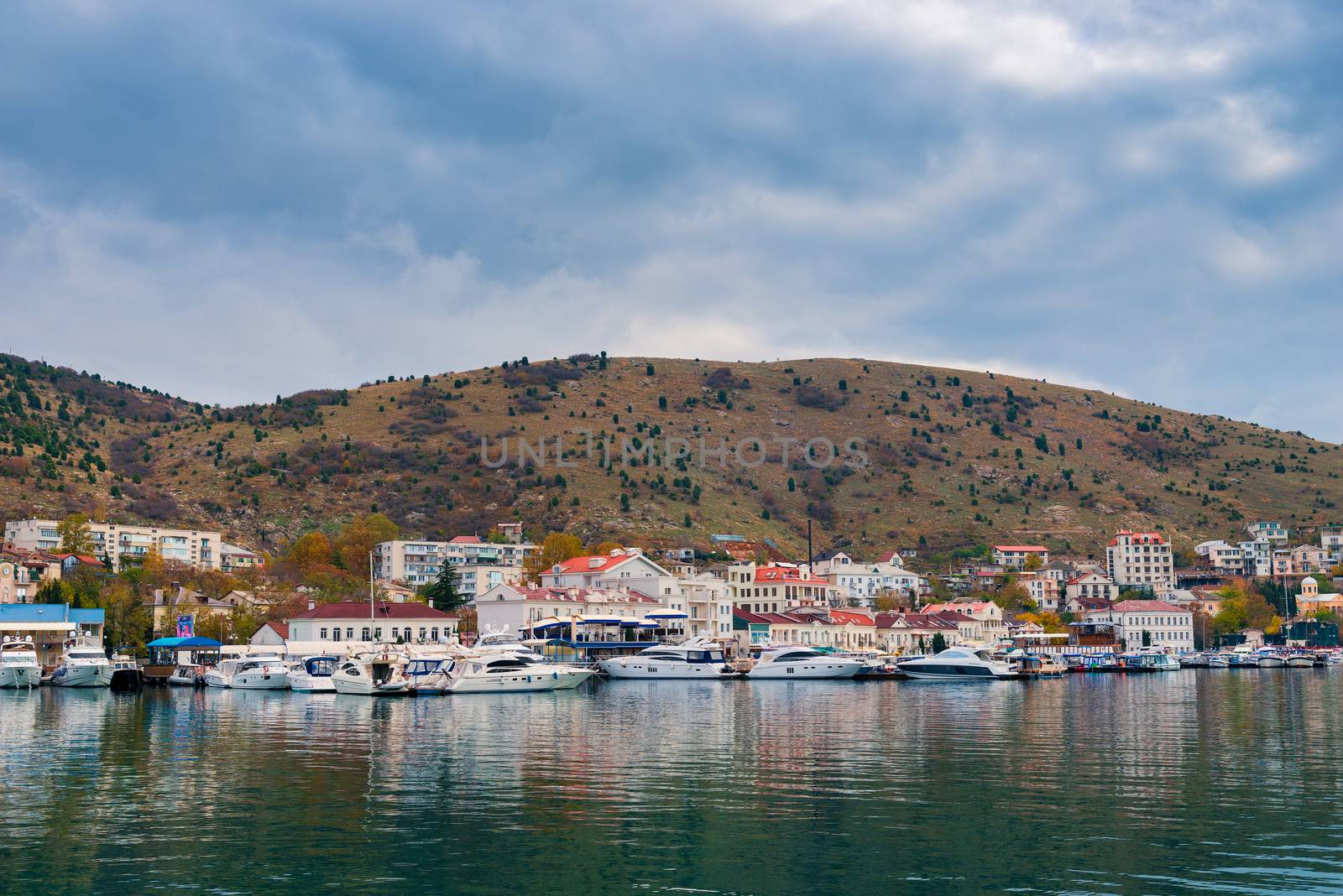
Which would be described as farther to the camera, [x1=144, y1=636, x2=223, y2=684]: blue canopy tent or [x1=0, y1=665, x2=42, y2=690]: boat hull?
[x1=144, y1=636, x2=223, y2=684]: blue canopy tent

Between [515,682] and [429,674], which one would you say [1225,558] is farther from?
[429,674]

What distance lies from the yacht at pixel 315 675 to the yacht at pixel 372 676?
898 mm

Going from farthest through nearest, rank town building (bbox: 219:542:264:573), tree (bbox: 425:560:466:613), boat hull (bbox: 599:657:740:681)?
town building (bbox: 219:542:264:573), tree (bbox: 425:560:466:613), boat hull (bbox: 599:657:740:681)

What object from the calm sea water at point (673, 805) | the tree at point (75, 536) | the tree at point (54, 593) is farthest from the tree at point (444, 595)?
the calm sea water at point (673, 805)

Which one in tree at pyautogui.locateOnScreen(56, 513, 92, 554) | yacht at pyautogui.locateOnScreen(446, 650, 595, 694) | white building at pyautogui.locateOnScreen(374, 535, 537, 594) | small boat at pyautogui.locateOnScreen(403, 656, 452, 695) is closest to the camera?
small boat at pyautogui.locateOnScreen(403, 656, 452, 695)

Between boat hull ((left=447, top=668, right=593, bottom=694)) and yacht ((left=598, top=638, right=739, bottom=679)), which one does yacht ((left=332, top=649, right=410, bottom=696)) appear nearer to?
boat hull ((left=447, top=668, right=593, bottom=694))

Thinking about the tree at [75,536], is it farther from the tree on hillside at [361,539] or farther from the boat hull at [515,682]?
the boat hull at [515,682]

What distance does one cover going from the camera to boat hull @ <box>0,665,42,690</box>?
8475 centimetres

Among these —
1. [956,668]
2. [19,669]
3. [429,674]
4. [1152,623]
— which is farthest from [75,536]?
[1152,623]

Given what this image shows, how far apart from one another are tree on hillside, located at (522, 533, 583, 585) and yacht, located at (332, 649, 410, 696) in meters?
62.7

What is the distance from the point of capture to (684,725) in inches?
2135

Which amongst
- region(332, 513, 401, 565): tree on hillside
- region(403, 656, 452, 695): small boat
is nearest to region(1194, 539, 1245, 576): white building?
region(332, 513, 401, 565): tree on hillside

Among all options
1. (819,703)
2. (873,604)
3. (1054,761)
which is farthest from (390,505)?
(1054,761)

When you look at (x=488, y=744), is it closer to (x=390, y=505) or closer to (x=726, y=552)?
(x=726, y=552)
